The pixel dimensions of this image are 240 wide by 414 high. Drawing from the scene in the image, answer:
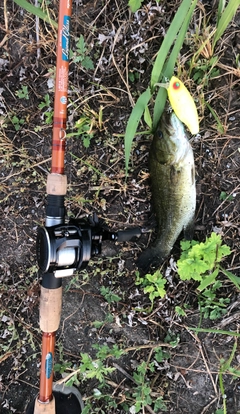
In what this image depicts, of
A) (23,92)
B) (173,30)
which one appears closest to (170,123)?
(173,30)

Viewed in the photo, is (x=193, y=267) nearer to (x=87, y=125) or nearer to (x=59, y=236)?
(x=59, y=236)

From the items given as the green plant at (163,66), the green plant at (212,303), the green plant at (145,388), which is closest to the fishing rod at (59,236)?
the green plant at (163,66)

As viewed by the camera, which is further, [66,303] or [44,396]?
[66,303]

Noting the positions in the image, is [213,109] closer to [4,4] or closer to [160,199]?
[160,199]

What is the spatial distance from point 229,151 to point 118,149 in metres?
0.87

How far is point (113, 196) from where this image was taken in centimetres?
287

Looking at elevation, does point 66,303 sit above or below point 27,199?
below

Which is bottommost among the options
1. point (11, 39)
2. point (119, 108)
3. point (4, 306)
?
point (4, 306)

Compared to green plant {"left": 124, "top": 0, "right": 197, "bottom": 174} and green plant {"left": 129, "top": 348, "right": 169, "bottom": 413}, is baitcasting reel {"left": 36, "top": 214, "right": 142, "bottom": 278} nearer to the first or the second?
green plant {"left": 124, "top": 0, "right": 197, "bottom": 174}

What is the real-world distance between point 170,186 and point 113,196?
613 mm

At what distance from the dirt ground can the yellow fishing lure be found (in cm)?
40

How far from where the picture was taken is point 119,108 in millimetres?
2807

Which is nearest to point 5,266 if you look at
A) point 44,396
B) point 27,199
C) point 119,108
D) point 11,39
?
point 27,199

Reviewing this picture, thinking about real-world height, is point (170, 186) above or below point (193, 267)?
above
